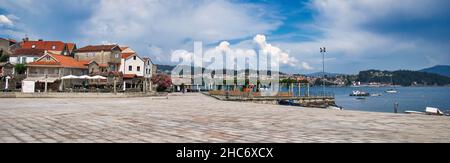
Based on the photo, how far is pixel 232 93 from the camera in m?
47.3

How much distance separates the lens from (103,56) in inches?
2359

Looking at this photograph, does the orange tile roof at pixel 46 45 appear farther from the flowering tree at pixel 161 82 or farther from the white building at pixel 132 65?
the flowering tree at pixel 161 82

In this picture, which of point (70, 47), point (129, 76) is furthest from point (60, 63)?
point (70, 47)

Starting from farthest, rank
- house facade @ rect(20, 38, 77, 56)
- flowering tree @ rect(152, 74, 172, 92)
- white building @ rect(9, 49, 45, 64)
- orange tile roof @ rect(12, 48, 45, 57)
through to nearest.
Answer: house facade @ rect(20, 38, 77, 56) → flowering tree @ rect(152, 74, 172, 92) → orange tile roof @ rect(12, 48, 45, 57) → white building @ rect(9, 49, 45, 64)

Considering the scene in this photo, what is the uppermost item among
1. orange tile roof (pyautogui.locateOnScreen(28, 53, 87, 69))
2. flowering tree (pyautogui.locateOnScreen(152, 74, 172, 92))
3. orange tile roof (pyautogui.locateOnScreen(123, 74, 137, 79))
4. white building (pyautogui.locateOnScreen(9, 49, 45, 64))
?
white building (pyautogui.locateOnScreen(9, 49, 45, 64))

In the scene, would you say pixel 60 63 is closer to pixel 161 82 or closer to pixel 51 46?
pixel 161 82

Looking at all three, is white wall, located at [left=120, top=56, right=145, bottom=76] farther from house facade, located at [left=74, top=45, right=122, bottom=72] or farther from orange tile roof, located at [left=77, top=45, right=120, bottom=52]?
orange tile roof, located at [left=77, top=45, right=120, bottom=52]

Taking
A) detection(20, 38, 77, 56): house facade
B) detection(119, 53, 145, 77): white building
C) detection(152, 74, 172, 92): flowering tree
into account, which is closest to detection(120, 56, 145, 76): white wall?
detection(119, 53, 145, 77): white building

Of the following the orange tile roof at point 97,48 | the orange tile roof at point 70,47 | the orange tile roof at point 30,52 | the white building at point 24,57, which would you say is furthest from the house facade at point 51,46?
the orange tile roof at point 97,48

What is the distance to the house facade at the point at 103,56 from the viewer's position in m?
59.5

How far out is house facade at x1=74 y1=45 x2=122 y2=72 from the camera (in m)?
59.5
